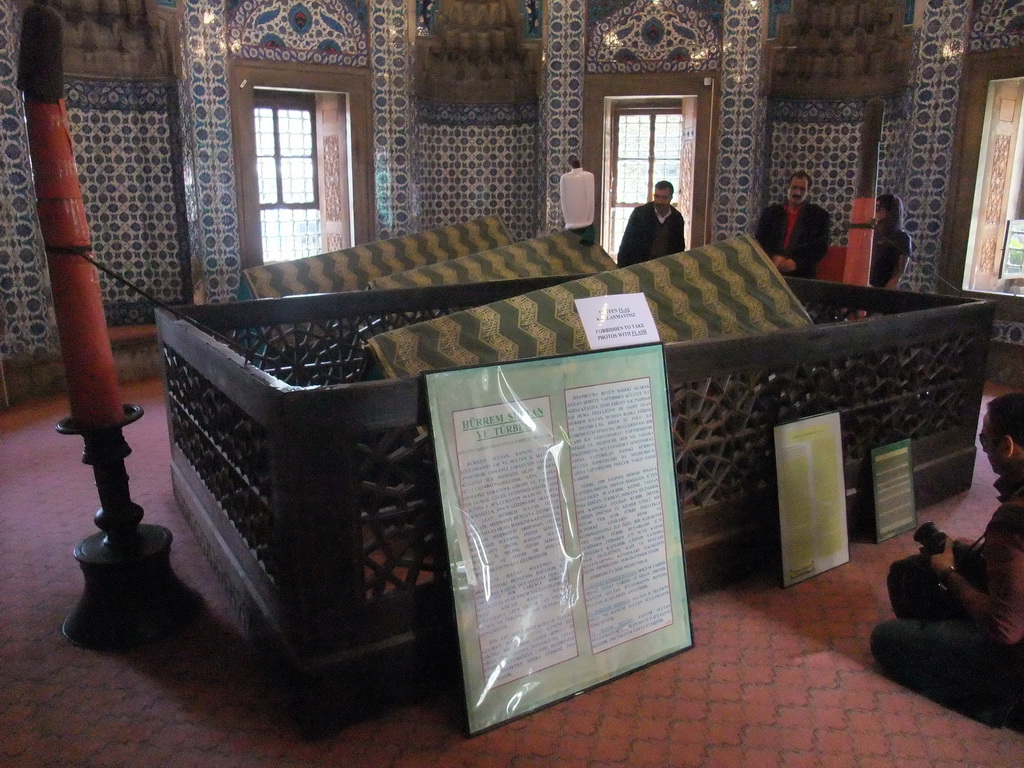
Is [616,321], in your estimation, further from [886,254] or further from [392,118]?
[392,118]

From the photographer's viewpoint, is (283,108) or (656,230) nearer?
(656,230)

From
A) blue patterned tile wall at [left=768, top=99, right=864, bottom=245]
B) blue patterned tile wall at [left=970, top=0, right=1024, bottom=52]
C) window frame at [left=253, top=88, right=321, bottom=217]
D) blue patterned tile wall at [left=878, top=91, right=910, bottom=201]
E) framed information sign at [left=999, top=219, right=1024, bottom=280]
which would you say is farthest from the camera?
blue patterned tile wall at [left=768, top=99, right=864, bottom=245]

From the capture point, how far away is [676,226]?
715 cm

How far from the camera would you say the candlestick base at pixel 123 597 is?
2.83m

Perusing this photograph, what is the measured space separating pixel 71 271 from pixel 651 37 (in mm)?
7488

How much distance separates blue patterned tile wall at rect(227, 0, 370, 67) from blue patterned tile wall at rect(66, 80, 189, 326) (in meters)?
0.95

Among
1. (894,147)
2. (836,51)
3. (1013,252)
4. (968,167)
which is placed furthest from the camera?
(836,51)

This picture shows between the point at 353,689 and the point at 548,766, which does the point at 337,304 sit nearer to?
the point at 353,689

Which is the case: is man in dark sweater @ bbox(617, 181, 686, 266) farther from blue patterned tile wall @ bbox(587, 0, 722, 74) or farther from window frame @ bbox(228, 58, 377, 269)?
window frame @ bbox(228, 58, 377, 269)

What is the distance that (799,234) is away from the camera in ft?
20.4

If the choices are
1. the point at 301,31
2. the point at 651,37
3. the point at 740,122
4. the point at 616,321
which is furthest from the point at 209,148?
the point at 616,321

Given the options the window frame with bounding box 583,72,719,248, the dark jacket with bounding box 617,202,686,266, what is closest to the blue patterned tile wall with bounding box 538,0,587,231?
the window frame with bounding box 583,72,719,248

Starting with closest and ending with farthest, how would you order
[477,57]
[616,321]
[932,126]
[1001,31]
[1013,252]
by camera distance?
[616,321], [1001,31], [932,126], [1013,252], [477,57]

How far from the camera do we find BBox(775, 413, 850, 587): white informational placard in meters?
3.25
